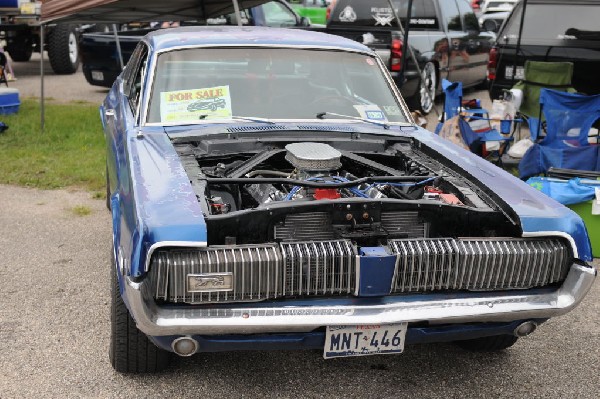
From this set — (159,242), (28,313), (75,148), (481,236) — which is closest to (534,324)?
(481,236)

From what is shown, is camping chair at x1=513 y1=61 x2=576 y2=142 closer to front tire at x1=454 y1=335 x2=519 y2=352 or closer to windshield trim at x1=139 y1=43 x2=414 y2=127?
windshield trim at x1=139 y1=43 x2=414 y2=127

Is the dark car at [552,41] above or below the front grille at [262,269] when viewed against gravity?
above

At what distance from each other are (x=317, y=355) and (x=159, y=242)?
4.23 ft

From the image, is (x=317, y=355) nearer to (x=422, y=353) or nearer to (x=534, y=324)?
(x=422, y=353)

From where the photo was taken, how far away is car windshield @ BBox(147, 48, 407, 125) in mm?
4109

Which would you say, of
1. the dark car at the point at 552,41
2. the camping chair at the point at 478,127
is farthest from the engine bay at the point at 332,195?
the dark car at the point at 552,41

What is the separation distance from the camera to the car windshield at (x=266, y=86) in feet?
13.5

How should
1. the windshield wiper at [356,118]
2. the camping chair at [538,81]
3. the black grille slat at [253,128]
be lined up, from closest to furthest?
1. the black grille slat at [253,128]
2. the windshield wiper at [356,118]
3. the camping chair at [538,81]

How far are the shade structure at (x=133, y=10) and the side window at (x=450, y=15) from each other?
3.31 meters

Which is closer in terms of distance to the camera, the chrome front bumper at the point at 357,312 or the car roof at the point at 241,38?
the chrome front bumper at the point at 357,312

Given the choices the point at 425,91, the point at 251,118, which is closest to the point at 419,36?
the point at 425,91

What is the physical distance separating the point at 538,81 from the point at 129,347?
5798 millimetres

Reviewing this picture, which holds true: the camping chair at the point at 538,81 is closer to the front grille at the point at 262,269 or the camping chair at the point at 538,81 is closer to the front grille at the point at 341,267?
the front grille at the point at 341,267

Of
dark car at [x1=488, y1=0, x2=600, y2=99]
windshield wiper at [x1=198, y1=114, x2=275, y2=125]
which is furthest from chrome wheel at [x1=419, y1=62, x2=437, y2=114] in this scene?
windshield wiper at [x1=198, y1=114, x2=275, y2=125]
